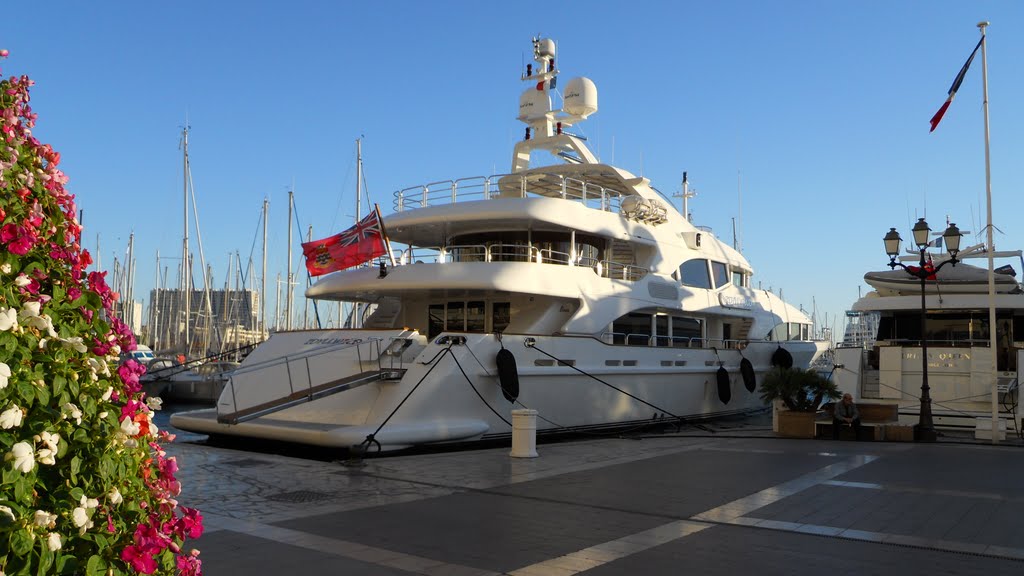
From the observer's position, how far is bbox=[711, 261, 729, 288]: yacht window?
21.8 metres

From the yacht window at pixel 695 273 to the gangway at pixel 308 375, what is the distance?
28.9 feet

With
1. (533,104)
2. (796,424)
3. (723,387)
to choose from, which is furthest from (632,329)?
(533,104)

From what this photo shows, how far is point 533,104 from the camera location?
23047 mm

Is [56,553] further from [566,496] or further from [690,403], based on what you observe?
[690,403]

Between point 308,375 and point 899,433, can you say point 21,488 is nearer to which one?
point 308,375

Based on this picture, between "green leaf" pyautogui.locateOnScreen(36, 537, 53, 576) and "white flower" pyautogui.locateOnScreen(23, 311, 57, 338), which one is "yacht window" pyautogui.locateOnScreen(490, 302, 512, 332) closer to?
"white flower" pyautogui.locateOnScreen(23, 311, 57, 338)

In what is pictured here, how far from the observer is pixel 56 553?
2.51m

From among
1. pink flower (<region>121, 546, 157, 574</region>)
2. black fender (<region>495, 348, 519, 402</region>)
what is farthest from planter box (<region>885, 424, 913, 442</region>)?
pink flower (<region>121, 546, 157, 574</region>)

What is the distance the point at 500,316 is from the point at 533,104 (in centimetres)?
812

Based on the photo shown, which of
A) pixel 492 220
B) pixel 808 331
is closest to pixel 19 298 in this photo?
pixel 492 220

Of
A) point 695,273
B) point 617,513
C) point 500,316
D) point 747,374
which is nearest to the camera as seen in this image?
point 617,513

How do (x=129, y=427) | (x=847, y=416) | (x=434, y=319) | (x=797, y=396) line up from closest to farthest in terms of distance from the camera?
(x=129, y=427), (x=847, y=416), (x=797, y=396), (x=434, y=319)

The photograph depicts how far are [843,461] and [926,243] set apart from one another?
4906 mm

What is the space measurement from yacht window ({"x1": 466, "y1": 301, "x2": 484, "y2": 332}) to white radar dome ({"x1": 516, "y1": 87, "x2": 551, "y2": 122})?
7.42 meters
